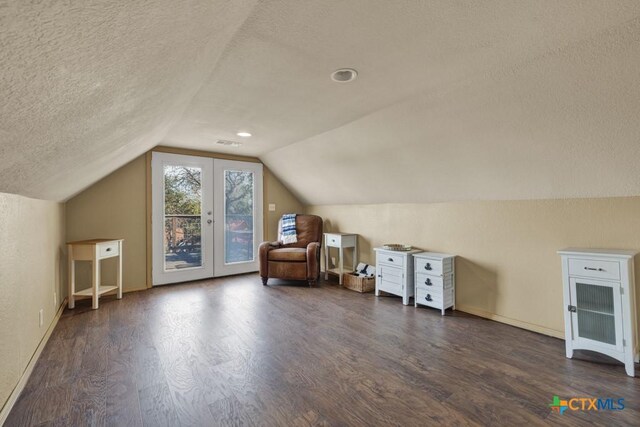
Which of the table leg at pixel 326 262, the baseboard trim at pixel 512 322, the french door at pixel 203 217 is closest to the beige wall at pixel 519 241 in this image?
the baseboard trim at pixel 512 322

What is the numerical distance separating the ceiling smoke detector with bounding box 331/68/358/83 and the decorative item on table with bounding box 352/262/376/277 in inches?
109

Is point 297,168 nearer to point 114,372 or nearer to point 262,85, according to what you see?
point 262,85

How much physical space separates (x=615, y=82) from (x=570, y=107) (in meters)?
0.24

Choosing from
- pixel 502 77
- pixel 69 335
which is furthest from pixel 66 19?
pixel 69 335

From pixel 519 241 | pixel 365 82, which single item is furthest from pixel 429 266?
pixel 365 82

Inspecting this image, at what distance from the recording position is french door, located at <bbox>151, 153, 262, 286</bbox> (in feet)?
13.6

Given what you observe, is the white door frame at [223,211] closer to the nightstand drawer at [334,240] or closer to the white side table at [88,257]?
the nightstand drawer at [334,240]

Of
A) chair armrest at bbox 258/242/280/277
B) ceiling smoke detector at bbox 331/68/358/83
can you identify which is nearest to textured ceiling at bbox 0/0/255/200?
ceiling smoke detector at bbox 331/68/358/83

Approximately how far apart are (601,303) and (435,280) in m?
1.28

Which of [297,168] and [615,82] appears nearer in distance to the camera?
[615,82]

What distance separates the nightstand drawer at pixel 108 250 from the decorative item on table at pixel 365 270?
3096 mm

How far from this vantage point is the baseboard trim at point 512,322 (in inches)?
98.4

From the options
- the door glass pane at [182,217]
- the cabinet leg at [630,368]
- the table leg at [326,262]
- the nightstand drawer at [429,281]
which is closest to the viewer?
the cabinet leg at [630,368]

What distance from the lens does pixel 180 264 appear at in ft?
14.2
